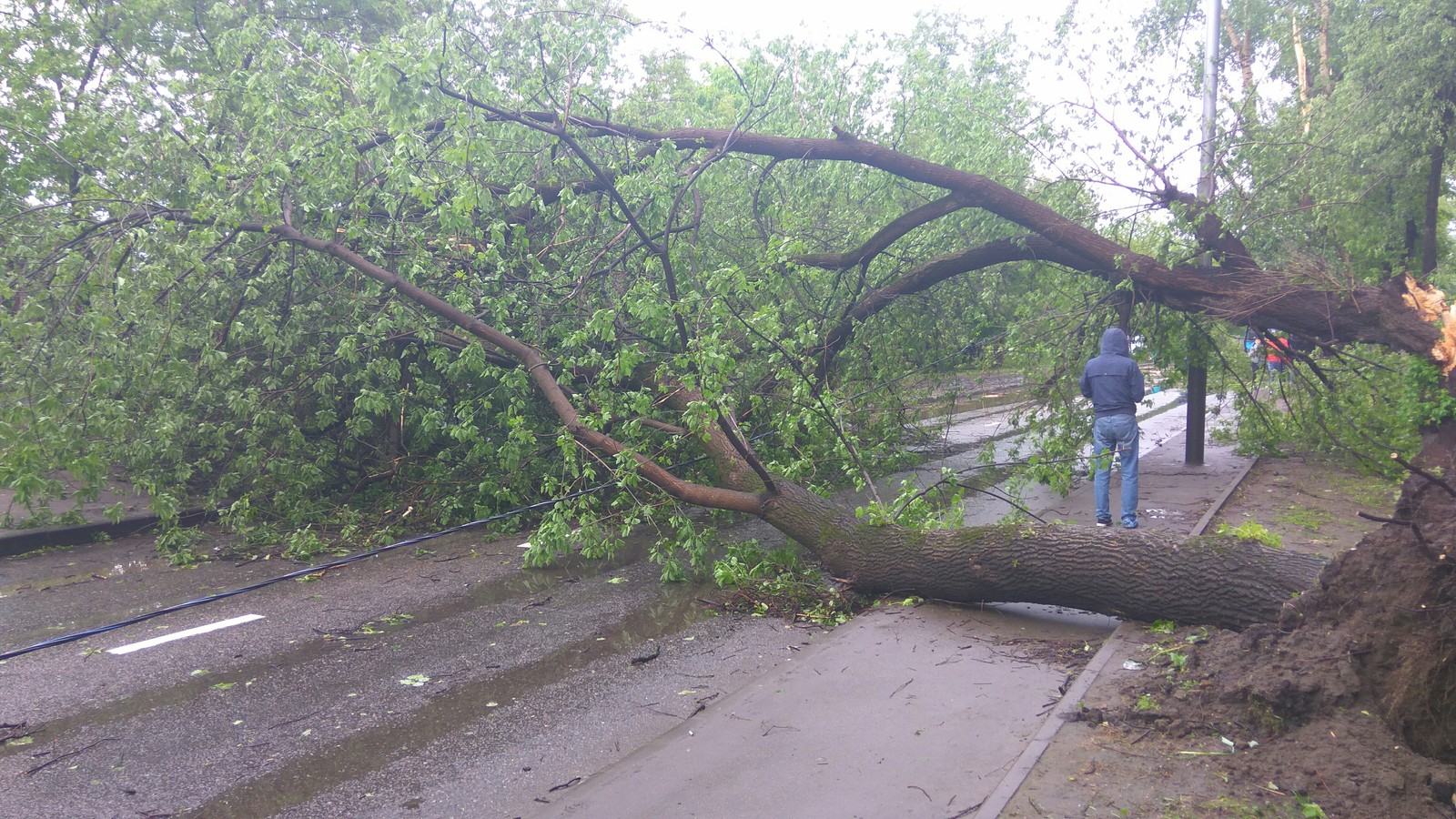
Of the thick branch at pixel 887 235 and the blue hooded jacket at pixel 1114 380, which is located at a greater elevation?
the thick branch at pixel 887 235

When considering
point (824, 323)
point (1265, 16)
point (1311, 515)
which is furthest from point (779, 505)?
point (1265, 16)

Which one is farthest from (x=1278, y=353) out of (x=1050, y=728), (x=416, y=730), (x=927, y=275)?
(x=416, y=730)

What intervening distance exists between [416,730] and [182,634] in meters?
2.59

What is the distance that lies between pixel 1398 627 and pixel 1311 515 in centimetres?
571

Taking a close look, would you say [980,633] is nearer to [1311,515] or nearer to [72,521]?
[1311,515]

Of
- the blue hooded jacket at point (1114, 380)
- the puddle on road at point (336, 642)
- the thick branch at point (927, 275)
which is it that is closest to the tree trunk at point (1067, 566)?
the puddle on road at point (336, 642)

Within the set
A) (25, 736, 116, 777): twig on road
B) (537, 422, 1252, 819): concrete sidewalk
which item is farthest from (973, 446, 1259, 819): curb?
(25, 736, 116, 777): twig on road

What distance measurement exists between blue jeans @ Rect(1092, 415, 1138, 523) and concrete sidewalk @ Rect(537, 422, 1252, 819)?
7.53 feet

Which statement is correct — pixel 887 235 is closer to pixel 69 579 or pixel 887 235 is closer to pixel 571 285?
pixel 571 285

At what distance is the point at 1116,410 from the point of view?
848 centimetres

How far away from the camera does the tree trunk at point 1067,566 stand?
5.38m

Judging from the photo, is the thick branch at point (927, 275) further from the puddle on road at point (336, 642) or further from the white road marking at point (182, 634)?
the white road marking at point (182, 634)

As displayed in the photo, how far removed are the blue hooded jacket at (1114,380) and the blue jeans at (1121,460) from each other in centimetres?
9

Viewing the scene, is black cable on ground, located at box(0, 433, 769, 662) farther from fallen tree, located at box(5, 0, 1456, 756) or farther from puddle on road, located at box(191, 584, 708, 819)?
puddle on road, located at box(191, 584, 708, 819)
